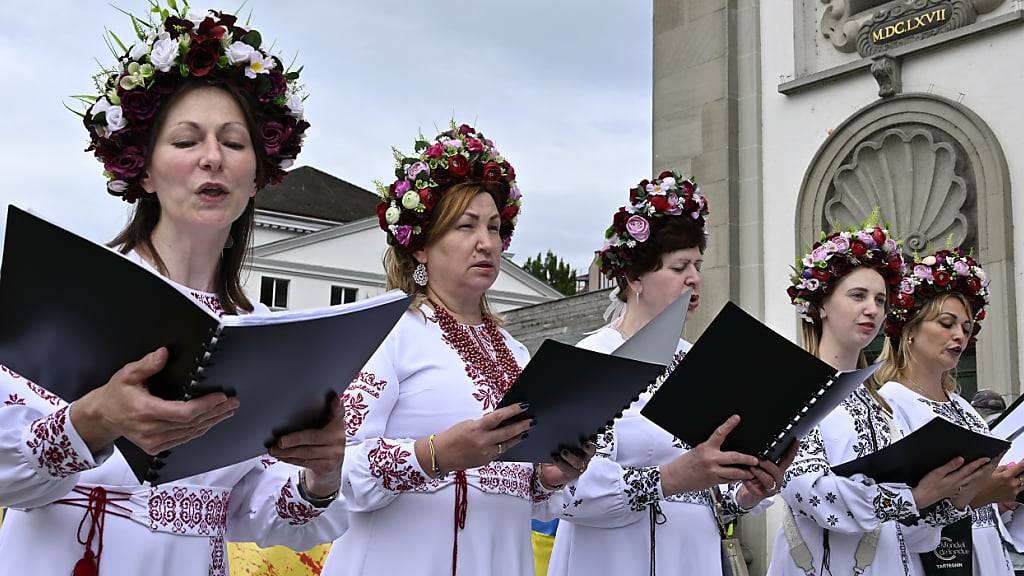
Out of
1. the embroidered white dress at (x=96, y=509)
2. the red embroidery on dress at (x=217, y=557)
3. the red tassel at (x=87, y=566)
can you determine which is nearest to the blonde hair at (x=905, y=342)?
the embroidered white dress at (x=96, y=509)

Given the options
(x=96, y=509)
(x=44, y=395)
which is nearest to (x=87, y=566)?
(x=96, y=509)

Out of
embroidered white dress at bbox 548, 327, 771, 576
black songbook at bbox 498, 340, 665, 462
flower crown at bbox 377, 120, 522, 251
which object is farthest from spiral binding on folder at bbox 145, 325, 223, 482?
embroidered white dress at bbox 548, 327, 771, 576

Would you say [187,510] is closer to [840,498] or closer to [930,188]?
[840,498]

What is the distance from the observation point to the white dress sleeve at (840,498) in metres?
3.91

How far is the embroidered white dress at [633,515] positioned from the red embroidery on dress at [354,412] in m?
0.87

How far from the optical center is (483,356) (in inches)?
126

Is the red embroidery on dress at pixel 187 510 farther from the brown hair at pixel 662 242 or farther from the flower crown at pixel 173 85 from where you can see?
the brown hair at pixel 662 242

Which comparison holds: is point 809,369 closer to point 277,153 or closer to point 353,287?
point 277,153

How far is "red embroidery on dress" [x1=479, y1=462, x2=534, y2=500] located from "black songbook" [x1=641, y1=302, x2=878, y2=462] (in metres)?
0.40

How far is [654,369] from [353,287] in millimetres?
29305

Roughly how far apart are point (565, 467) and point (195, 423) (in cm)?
149

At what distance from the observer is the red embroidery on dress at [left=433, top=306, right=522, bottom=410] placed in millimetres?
3100

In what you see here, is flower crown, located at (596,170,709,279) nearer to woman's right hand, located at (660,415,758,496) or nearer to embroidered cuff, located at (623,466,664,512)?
embroidered cuff, located at (623,466,664,512)

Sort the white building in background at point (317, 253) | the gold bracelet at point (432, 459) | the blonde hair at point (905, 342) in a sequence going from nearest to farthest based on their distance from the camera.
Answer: the gold bracelet at point (432, 459) → the blonde hair at point (905, 342) → the white building in background at point (317, 253)
